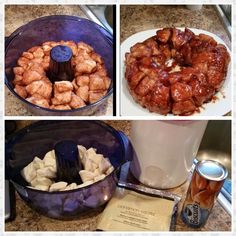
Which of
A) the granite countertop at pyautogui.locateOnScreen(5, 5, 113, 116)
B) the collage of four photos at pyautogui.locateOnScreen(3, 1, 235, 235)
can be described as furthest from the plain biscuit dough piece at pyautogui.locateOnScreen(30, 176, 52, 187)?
the granite countertop at pyautogui.locateOnScreen(5, 5, 113, 116)

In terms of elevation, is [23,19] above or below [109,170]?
above

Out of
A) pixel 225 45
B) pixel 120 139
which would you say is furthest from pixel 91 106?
pixel 225 45

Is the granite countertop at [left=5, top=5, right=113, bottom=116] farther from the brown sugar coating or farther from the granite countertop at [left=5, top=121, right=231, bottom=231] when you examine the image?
the granite countertop at [left=5, top=121, right=231, bottom=231]

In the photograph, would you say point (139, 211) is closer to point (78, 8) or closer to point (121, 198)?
point (121, 198)

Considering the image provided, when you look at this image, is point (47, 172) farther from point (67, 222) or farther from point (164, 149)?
point (164, 149)

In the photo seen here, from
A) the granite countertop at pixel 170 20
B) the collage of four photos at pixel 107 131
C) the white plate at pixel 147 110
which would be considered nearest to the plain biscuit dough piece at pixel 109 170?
the collage of four photos at pixel 107 131

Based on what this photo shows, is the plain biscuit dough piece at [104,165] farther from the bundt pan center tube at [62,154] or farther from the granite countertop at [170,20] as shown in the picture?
the granite countertop at [170,20]

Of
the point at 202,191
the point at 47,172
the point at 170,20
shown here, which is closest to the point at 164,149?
the point at 202,191
